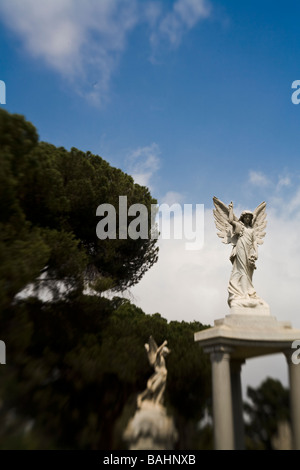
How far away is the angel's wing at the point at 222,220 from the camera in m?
11.2

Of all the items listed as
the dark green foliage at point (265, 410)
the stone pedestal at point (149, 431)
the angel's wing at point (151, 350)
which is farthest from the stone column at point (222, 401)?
the dark green foliage at point (265, 410)

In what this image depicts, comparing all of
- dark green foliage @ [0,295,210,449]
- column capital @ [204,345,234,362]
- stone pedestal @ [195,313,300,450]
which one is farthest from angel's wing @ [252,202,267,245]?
dark green foliage @ [0,295,210,449]

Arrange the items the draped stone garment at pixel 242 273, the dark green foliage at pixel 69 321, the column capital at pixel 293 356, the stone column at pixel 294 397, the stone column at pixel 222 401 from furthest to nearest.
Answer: the dark green foliage at pixel 69 321, the draped stone garment at pixel 242 273, the column capital at pixel 293 356, the stone column at pixel 294 397, the stone column at pixel 222 401

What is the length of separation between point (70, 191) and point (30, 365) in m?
5.88

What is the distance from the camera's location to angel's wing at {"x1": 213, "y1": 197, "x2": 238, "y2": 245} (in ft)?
36.8

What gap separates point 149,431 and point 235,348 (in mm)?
2641

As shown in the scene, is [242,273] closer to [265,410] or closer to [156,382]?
[156,382]

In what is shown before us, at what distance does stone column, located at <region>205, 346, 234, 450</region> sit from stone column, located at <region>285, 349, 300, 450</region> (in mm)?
1470

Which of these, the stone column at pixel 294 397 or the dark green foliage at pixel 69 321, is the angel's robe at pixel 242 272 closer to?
the stone column at pixel 294 397

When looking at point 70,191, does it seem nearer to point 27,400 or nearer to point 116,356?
point 116,356

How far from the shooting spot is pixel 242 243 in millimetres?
10891

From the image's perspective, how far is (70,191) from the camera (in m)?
14.8

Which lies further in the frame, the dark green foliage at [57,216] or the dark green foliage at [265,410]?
the dark green foliage at [265,410]
